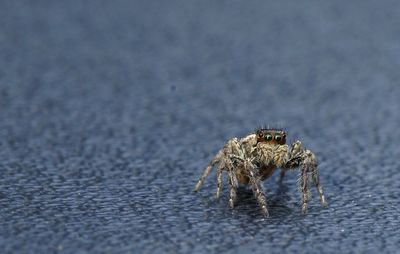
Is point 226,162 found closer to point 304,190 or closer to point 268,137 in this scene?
point 268,137

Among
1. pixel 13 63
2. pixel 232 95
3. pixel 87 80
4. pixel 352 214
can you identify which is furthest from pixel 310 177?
pixel 13 63

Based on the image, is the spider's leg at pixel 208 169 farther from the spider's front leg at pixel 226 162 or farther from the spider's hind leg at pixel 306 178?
the spider's hind leg at pixel 306 178

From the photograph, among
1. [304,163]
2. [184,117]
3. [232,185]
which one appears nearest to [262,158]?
[304,163]

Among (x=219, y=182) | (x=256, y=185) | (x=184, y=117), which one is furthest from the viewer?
(x=184, y=117)

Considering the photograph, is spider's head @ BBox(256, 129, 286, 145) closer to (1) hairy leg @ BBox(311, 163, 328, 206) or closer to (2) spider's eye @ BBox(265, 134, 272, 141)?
(2) spider's eye @ BBox(265, 134, 272, 141)

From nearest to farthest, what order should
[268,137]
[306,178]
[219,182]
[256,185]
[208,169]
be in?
[256,185], [306,178], [219,182], [268,137], [208,169]

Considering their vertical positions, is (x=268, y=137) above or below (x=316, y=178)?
above

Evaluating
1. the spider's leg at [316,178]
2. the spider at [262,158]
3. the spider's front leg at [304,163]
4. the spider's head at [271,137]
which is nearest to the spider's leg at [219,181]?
the spider at [262,158]
